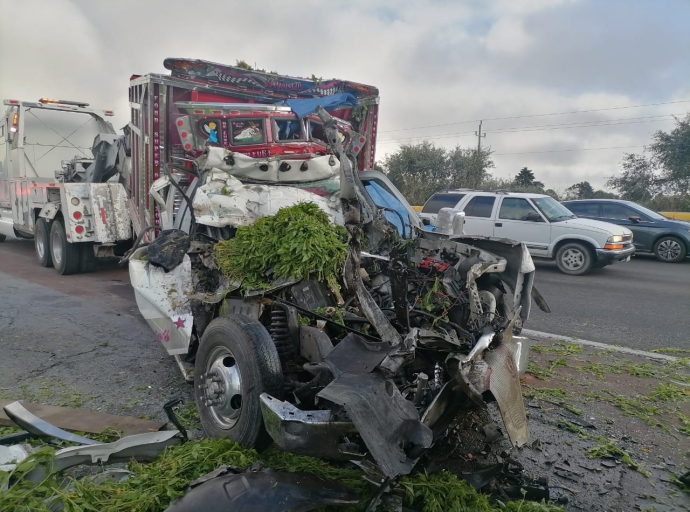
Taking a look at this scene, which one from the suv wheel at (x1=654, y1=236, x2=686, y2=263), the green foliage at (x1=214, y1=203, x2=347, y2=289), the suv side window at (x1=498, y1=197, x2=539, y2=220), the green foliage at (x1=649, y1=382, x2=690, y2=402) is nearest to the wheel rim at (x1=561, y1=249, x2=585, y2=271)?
the suv side window at (x1=498, y1=197, x2=539, y2=220)

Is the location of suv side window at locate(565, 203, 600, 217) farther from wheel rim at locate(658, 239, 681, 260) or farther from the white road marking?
the white road marking

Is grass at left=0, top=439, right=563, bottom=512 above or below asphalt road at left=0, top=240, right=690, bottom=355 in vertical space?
below

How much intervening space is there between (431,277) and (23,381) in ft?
11.6

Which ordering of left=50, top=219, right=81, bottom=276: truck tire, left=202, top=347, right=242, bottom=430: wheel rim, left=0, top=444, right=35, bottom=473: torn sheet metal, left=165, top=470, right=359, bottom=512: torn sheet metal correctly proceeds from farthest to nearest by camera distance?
left=50, top=219, right=81, bottom=276: truck tire → left=202, top=347, right=242, bottom=430: wheel rim → left=0, top=444, right=35, bottom=473: torn sheet metal → left=165, top=470, right=359, bottom=512: torn sheet metal

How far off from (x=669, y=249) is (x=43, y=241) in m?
14.2

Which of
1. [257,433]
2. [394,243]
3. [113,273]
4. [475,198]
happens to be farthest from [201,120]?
[475,198]

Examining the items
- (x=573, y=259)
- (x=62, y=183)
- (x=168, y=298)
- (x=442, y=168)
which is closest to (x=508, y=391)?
(x=168, y=298)

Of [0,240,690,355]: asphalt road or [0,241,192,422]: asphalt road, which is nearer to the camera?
[0,241,192,422]: asphalt road

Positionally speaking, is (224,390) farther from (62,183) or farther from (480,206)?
(480,206)

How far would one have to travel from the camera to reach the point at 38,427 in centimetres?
319

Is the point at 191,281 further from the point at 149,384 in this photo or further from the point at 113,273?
the point at 113,273

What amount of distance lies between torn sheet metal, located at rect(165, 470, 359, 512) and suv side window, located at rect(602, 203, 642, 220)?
518 inches

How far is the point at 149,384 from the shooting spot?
171 inches

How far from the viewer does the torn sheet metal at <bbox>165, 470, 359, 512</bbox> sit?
2.22m
